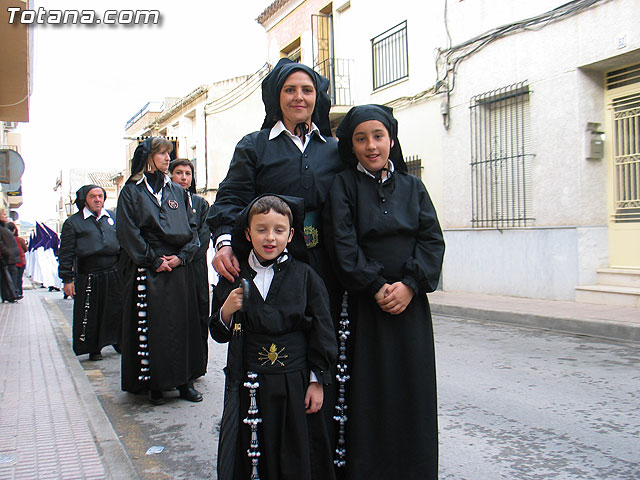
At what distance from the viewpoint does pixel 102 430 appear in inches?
167

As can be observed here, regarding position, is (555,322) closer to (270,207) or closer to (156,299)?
(156,299)

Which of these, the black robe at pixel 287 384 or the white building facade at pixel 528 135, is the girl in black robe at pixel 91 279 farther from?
the white building facade at pixel 528 135

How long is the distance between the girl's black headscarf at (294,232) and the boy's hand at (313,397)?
1.90ft

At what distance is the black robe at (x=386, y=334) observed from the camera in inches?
110

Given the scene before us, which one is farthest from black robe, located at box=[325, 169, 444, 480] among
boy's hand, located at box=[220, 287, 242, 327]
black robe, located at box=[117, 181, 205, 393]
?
black robe, located at box=[117, 181, 205, 393]

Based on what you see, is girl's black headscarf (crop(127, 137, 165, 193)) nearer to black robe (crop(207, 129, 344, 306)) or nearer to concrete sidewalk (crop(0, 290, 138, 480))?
concrete sidewalk (crop(0, 290, 138, 480))

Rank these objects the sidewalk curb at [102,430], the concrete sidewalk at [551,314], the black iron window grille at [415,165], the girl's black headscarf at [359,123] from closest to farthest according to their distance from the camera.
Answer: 1. the girl's black headscarf at [359,123]
2. the sidewalk curb at [102,430]
3. the concrete sidewalk at [551,314]
4. the black iron window grille at [415,165]

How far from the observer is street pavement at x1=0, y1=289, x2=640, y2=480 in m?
3.59

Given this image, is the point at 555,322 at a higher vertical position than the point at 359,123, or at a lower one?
lower

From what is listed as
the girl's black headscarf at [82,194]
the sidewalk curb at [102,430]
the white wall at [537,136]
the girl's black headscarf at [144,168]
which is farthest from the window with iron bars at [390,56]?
the girl's black headscarf at [144,168]

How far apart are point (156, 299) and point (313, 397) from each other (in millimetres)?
2534

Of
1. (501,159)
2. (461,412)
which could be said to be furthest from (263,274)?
(501,159)

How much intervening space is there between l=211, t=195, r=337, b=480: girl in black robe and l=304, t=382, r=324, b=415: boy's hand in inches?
0.5

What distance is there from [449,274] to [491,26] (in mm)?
4768
